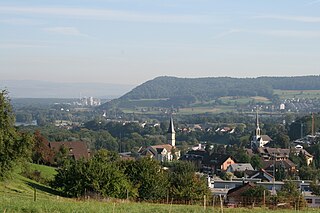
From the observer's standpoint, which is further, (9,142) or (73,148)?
(73,148)

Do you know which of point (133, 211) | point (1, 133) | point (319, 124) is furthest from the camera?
point (319, 124)

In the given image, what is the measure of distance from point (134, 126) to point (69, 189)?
111110mm

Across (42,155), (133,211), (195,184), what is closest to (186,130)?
(42,155)

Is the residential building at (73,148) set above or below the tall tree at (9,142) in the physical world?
below

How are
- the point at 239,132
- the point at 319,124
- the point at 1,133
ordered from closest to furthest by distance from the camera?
the point at 1,133 → the point at 319,124 → the point at 239,132

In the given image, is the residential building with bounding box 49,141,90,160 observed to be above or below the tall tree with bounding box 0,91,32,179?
below

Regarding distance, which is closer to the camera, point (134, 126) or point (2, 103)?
point (2, 103)

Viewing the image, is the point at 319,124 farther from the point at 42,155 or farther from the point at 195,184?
the point at 195,184

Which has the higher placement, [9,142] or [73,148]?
[9,142]

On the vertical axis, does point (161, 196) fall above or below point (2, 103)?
below

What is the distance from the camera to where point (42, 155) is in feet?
145

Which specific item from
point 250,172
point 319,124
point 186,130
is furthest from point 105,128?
point 250,172

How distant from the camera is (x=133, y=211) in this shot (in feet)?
45.8

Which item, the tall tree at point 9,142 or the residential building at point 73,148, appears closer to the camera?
the tall tree at point 9,142
